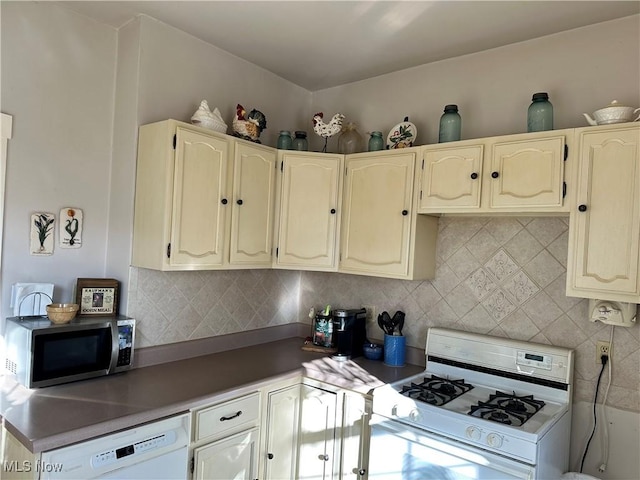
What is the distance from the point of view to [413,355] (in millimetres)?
2590

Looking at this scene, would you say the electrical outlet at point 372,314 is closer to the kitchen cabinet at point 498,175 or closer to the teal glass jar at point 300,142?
the kitchen cabinet at point 498,175

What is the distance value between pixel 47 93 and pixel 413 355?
7.58 ft

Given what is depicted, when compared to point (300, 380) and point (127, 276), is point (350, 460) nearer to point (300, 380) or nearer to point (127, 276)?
point (300, 380)

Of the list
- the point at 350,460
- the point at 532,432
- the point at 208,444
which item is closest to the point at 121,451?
the point at 208,444

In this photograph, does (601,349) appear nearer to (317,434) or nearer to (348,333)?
(348,333)

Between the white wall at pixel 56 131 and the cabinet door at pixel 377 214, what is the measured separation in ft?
4.30

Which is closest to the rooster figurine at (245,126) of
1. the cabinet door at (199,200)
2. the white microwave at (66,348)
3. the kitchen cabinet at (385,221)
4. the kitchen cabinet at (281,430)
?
the cabinet door at (199,200)

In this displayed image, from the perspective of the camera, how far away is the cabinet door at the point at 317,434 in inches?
88.7

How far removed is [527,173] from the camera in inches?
79.0

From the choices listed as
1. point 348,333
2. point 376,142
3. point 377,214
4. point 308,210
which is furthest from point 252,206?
point 348,333

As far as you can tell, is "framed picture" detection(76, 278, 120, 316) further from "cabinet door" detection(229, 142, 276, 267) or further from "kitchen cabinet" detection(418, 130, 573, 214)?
"kitchen cabinet" detection(418, 130, 573, 214)

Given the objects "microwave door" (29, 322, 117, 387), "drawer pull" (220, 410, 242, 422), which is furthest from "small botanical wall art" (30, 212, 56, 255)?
"drawer pull" (220, 410, 242, 422)

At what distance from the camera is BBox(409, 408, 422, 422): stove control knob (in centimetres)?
193

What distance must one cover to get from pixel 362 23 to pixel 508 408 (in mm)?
1905
